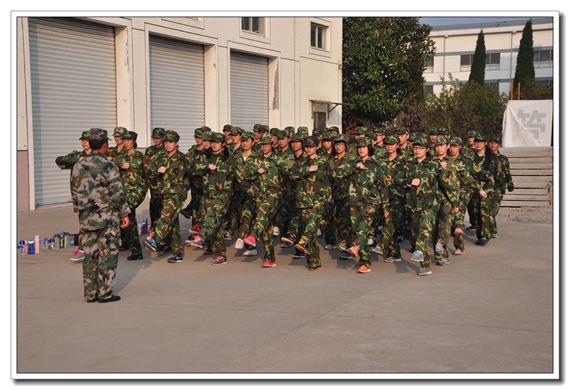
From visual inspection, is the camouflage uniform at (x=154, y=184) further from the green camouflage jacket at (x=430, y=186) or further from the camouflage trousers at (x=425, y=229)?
the camouflage trousers at (x=425, y=229)

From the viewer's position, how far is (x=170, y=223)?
9227 mm

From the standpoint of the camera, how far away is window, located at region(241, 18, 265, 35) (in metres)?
21.3

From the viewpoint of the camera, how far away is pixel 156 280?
329 inches

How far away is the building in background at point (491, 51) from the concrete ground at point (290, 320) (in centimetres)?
4660

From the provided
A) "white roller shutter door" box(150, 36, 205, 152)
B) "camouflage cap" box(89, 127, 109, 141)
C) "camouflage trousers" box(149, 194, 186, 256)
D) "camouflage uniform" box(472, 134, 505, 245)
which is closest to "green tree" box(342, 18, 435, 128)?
"white roller shutter door" box(150, 36, 205, 152)

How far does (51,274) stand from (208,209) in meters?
2.35

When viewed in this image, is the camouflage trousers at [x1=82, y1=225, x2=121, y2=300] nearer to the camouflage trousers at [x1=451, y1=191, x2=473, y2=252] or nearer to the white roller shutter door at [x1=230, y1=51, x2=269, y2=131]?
the camouflage trousers at [x1=451, y1=191, x2=473, y2=252]

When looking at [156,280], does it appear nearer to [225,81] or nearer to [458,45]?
[225,81]

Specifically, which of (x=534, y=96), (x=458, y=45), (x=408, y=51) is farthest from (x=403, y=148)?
(x=458, y=45)

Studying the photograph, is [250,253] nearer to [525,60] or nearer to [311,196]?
[311,196]

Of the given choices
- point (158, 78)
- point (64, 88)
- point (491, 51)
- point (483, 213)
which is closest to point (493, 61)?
point (491, 51)

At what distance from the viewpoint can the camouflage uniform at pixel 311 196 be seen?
29.3 feet

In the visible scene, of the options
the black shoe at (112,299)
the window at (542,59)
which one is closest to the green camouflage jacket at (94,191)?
the black shoe at (112,299)

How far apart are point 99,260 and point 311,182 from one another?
3.26 metres
